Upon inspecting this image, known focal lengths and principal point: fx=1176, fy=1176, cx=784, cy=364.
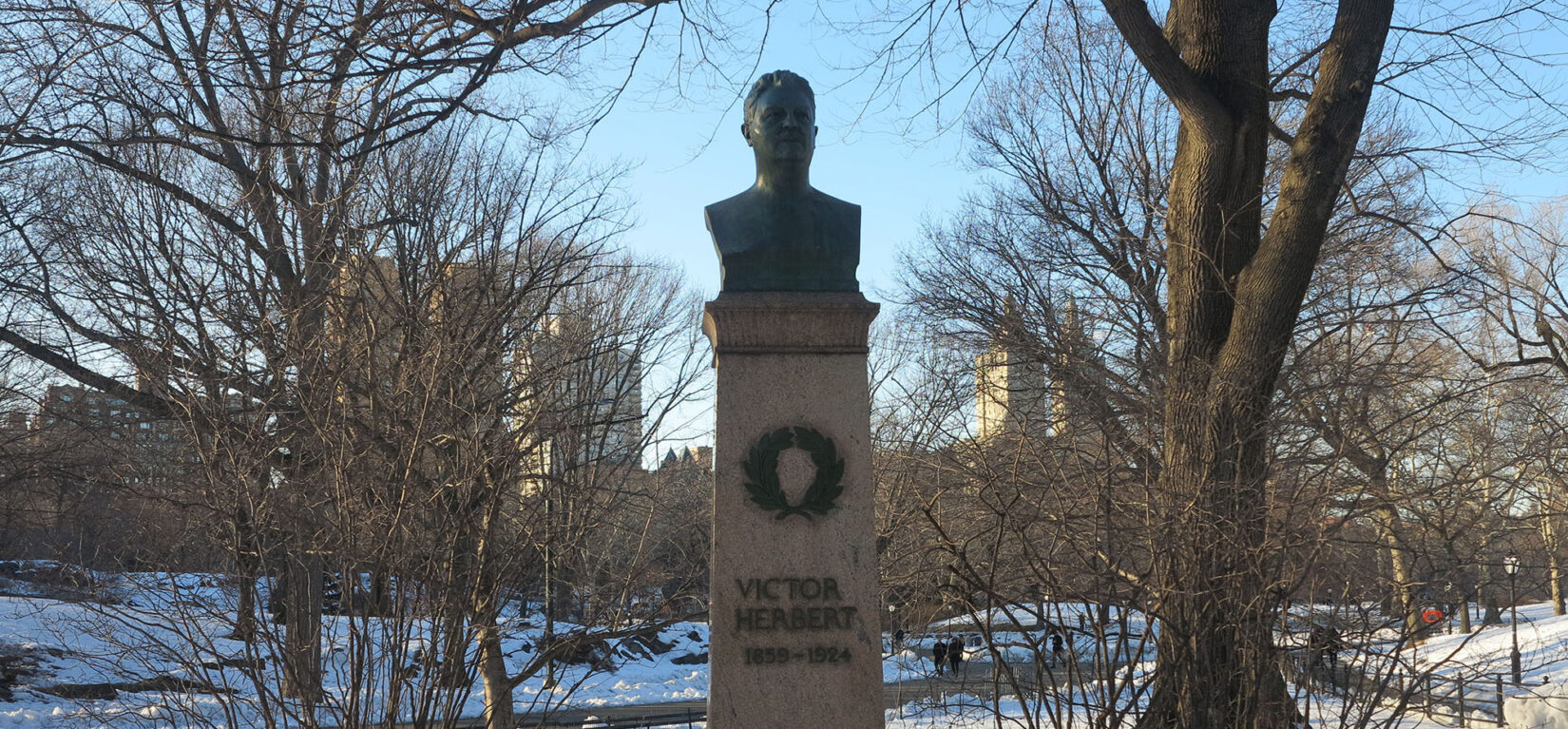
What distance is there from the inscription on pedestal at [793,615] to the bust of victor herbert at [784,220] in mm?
1400

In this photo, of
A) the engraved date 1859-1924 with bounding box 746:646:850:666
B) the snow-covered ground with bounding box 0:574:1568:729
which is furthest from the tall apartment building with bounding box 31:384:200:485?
the engraved date 1859-1924 with bounding box 746:646:850:666

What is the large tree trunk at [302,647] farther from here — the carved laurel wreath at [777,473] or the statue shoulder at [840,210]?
the statue shoulder at [840,210]

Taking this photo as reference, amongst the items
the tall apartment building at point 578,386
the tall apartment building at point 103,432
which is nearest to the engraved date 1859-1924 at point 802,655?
the tall apartment building at point 578,386

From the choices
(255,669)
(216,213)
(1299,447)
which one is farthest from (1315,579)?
(216,213)

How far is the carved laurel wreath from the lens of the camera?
5441 mm

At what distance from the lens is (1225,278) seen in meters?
8.43

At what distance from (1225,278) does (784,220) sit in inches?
164

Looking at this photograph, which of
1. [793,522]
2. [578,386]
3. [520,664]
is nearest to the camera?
[793,522]

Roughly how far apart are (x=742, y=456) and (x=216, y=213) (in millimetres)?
7368

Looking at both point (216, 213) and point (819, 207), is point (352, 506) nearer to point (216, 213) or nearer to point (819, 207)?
point (819, 207)

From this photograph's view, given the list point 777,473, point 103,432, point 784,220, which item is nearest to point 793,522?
point 777,473

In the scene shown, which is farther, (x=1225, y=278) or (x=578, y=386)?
(x=578, y=386)

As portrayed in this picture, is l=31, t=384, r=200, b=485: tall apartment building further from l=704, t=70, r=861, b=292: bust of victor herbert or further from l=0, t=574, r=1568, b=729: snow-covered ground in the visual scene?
l=704, t=70, r=861, b=292: bust of victor herbert

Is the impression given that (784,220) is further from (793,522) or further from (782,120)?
(793,522)
